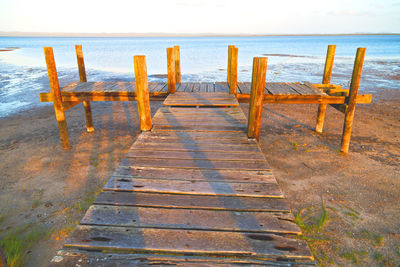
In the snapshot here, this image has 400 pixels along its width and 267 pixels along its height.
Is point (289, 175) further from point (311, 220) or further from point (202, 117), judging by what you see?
point (202, 117)

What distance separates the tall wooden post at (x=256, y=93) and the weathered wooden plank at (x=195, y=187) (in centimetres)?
157

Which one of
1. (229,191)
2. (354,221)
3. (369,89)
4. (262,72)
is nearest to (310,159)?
(354,221)

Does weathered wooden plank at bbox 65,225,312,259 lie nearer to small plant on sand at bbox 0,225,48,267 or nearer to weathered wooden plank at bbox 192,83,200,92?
small plant on sand at bbox 0,225,48,267

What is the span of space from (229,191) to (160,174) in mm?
980

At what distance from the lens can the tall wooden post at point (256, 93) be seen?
3952 mm

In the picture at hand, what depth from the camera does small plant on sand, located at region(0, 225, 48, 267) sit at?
11.7ft

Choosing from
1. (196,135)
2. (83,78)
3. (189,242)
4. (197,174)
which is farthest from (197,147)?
(83,78)

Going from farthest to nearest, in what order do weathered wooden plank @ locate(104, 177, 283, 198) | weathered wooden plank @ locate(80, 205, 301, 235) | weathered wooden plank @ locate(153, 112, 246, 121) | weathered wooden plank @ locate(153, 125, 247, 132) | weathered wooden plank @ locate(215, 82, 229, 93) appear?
weathered wooden plank @ locate(215, 82, 229, 93), weathered wooden plank @ locate(153, 112, 246, 121), weathered wooden plank @ locate(153, 125, 247, 132), weathered wooden plank @ locate(104, 177, 283, 198), weathered wooden plank @ locate(80, 205, 301, 235)

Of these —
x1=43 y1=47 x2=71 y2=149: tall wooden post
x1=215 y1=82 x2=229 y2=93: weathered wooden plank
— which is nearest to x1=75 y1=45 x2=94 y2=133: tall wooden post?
x1=43 y1=47 x2=71 y2=149: tall wooden post

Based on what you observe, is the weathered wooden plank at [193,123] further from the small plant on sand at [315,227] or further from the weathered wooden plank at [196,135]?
the small plant on sand at [315,227]

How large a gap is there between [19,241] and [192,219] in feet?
11.2

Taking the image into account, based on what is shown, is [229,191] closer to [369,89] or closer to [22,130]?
[22,130]

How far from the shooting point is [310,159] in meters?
6.69

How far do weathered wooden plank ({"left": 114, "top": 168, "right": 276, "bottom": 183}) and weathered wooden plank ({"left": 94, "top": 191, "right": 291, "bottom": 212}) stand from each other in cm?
37
